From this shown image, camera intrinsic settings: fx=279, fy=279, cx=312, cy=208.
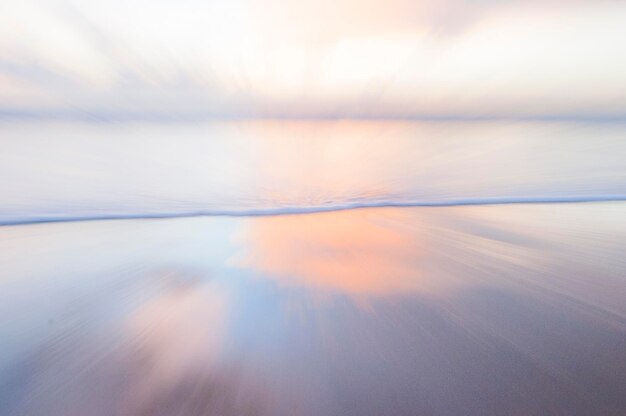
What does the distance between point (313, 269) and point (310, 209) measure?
A: 488mm

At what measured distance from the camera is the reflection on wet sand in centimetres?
38

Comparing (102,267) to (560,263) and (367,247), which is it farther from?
(560,263)

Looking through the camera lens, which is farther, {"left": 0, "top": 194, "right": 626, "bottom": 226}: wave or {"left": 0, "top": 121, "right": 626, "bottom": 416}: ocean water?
{"left": 0, "top": 194, "right": 626, "bottom": 226}: wave

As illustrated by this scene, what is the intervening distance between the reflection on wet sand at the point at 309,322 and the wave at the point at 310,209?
7 cm

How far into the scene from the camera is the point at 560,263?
76 centimetres

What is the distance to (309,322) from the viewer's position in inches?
21.1

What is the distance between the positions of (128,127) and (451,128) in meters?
1.66

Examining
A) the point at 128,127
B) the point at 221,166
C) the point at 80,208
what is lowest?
the point at 80,208

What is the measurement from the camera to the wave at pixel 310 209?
100 cm

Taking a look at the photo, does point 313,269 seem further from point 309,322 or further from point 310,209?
point 310,209

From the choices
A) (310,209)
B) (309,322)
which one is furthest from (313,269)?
(310,209)

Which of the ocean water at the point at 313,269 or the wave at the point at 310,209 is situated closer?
the ocean water at the point at 313,269

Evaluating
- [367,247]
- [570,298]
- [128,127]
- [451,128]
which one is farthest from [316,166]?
[570,298]

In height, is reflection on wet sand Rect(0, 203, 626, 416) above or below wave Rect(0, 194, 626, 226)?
below
